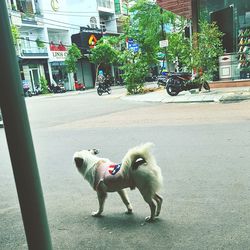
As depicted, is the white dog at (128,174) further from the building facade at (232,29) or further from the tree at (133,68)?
the tree at (133,68)

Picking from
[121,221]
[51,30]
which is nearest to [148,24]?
[51,30]

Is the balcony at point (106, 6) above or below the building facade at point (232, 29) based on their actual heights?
above

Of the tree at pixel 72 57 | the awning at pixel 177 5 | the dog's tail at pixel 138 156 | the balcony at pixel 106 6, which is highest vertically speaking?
the balcony at pixel 106 6

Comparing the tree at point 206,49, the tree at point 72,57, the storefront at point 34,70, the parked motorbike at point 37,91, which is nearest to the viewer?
the tree at point 206,49

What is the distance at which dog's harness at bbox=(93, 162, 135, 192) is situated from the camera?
10.9 feet

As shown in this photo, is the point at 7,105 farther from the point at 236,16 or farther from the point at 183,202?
the point at 236,16

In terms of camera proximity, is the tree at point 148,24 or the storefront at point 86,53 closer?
the tree at point 148,24

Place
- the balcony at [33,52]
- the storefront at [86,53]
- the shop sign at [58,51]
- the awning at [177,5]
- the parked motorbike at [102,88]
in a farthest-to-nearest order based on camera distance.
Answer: the storefront at [86,53] < the shop sign at [58,51] < the balcony at [33,52] < the parked motorbike at [102,88] < the awning at [177,5]

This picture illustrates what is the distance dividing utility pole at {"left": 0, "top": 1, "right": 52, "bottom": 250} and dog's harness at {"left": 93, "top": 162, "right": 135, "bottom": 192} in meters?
1.64

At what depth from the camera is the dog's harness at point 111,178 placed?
3.31 metres

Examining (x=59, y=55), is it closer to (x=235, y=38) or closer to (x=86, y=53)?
(x=86, y=53)

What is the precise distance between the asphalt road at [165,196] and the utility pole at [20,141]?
1457mm

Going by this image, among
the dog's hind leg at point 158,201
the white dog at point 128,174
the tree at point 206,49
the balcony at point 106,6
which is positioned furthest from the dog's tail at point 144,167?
the balcony at point 106,6

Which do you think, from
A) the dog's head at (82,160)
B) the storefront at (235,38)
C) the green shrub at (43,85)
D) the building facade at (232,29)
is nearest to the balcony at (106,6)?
the green shrub at (43,85)
